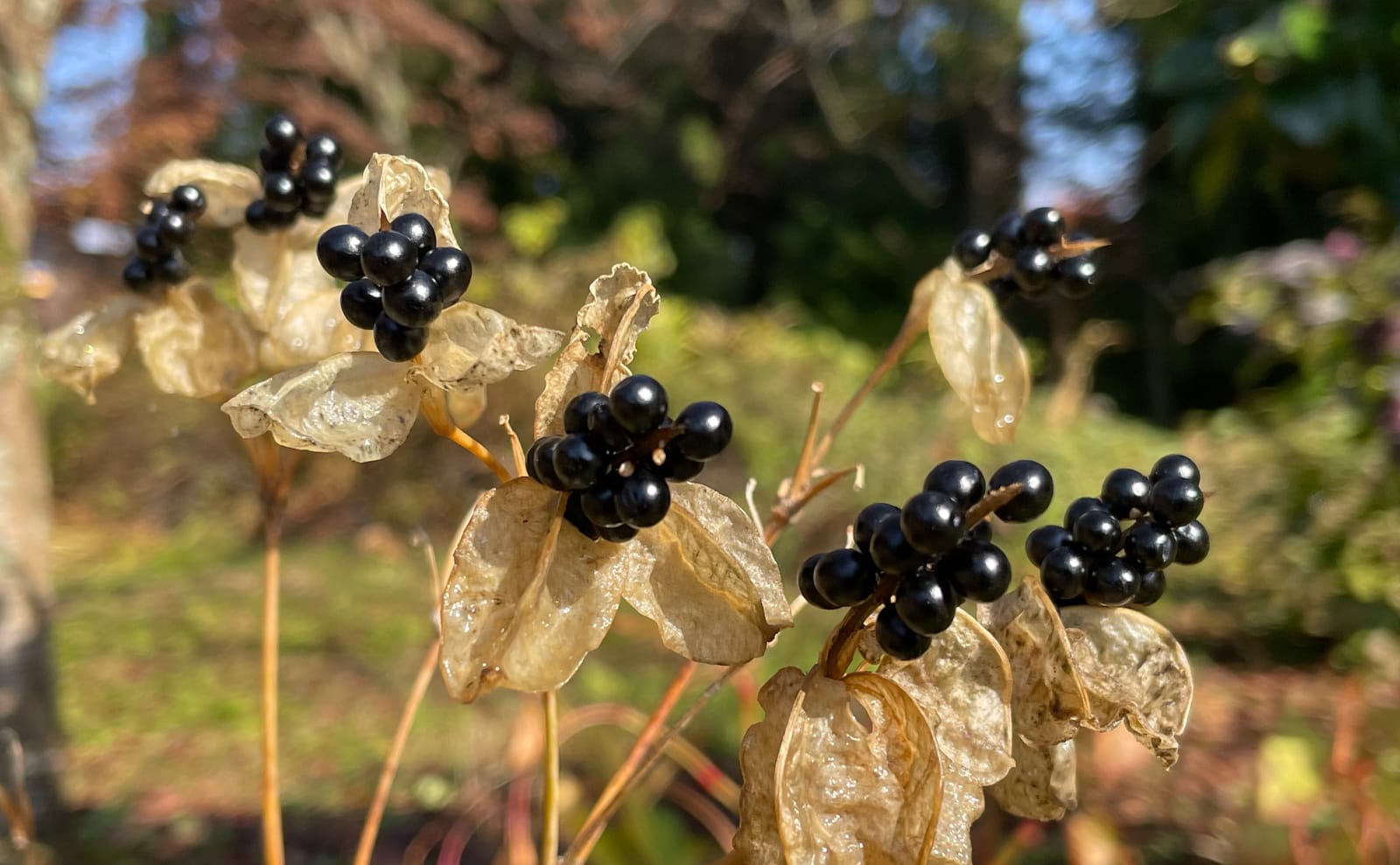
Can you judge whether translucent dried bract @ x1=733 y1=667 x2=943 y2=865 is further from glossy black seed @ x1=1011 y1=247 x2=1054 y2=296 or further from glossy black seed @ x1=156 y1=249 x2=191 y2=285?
glossy black seed @ x1=156 y1=249 x2=191 y2=285

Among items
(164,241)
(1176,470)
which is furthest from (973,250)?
(164,241)

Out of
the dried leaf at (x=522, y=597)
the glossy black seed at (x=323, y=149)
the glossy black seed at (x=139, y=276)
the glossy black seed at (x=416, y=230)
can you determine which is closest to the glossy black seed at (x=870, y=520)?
the dried leaf at (x=522, y=597)

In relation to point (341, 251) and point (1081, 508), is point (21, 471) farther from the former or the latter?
point (1081, 508)

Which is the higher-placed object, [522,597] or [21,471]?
[522,597]

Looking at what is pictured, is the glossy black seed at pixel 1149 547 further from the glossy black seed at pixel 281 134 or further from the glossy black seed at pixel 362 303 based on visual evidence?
the glossy black seed at pixel 281 134

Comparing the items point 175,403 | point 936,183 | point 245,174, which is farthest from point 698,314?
point 245,174
